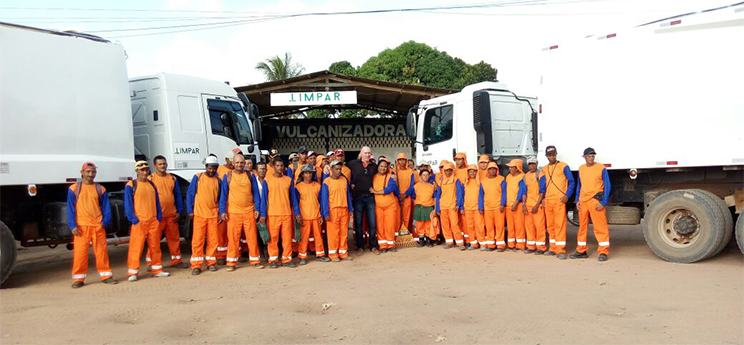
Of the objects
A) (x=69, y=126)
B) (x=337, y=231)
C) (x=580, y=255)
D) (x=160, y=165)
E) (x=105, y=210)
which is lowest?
(x=580, y=255)

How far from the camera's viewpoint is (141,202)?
7.09 m

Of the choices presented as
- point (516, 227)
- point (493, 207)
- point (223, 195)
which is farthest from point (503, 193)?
point (223, 195)

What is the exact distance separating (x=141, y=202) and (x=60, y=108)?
155 centimetres

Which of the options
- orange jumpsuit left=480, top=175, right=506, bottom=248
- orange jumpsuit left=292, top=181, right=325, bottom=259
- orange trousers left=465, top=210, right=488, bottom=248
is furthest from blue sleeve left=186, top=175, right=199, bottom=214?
orange jumpsuit left=480, top=175, right=506, bottom=248

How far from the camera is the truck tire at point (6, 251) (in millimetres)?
6531

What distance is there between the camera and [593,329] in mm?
4566

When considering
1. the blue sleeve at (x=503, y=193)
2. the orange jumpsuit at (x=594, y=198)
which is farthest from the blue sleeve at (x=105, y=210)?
the orange jumpsuit at (x=594, y=198)

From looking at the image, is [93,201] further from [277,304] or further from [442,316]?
[442,316]

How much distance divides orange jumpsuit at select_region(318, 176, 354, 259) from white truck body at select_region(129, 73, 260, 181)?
2.03 metres

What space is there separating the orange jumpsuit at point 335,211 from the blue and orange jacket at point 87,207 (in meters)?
2.82

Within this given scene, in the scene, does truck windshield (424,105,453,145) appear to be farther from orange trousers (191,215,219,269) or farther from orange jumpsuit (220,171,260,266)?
orange trousers (191,215,219,269)

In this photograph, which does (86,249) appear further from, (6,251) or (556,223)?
(556,223)

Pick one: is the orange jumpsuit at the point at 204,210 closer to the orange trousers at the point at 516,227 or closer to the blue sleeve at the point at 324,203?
the blue sleeve at the point at 324,203

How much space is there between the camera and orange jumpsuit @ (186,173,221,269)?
757cm
